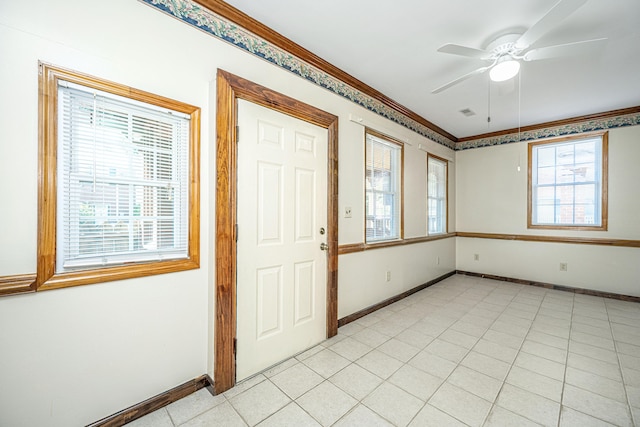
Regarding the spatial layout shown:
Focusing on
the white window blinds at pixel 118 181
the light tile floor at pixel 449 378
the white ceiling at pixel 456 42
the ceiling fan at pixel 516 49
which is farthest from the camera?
the white ceiling at pixel 456 42

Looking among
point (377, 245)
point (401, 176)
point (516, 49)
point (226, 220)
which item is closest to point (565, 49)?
point (516, 49)

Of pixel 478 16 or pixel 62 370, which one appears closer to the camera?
pixel 62 370

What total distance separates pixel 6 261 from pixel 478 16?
3.27 metres

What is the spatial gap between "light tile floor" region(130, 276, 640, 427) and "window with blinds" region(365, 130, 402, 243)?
3.66 feet

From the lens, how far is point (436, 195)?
4727 mm

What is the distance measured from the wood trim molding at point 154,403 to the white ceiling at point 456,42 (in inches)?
107

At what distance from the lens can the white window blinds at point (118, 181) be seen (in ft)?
4.45

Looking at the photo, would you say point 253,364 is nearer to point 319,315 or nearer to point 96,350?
point 319,315

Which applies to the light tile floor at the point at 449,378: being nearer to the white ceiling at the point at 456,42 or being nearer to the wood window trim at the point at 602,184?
the wood window trim at the point at 602,184

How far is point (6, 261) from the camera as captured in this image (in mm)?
1200

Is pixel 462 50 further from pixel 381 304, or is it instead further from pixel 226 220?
pixel 381 304

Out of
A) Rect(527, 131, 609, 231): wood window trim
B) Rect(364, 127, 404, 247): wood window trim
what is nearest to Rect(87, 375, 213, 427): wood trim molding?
Rect(364, 127, 404, 247): wood window trim

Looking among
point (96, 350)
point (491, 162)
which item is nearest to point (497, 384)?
point (96, 350)

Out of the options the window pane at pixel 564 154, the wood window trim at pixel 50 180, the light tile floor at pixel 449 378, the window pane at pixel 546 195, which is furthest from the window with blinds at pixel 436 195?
the wood window trim at pixel 50 180
